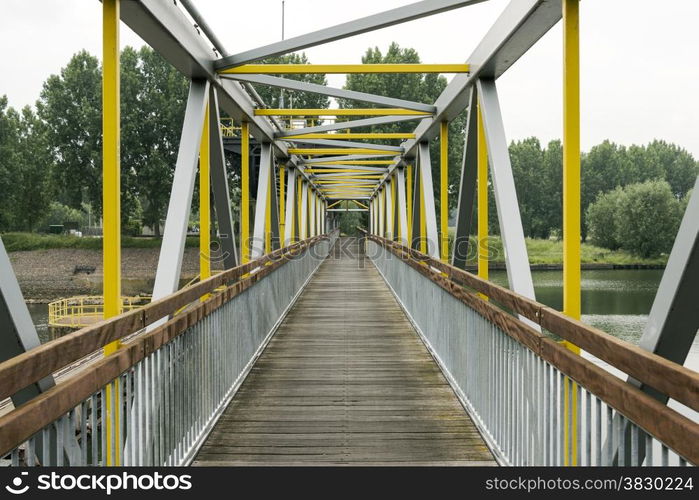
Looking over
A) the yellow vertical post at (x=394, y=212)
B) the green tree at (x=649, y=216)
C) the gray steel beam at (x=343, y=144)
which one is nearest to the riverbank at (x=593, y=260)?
the green tree at (x=649, y=216)

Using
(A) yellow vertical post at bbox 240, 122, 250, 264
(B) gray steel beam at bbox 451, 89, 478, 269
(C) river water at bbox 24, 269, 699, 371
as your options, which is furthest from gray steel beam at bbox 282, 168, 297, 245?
(C) river water at bbox 24, 269, 699, 371

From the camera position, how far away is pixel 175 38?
13.9 ft

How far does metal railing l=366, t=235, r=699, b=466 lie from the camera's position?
157cm

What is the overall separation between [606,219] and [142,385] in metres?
39.9

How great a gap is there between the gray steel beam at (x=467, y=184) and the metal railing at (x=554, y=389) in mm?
1343

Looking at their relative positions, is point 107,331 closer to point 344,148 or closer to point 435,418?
point 435,418

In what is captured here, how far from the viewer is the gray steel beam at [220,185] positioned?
5812mm

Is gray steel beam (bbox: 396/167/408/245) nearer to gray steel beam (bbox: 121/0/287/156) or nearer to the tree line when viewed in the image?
gray steel beam (bbox: 121/0/287/156)

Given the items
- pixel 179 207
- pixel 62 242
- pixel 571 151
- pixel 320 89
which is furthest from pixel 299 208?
pixel 62 242

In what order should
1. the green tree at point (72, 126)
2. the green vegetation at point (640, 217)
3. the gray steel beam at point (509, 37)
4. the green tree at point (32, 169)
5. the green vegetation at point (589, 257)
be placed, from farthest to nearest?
the green vegetation at point (589, 257) < the green tree at point (72, 126) < the green tree at point (32, 169) < the green vegetation at point (640, 217) < the gray steel beam at point (509, 37)

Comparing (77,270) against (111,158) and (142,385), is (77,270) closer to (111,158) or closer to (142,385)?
(111,158)

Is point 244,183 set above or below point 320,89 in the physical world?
below

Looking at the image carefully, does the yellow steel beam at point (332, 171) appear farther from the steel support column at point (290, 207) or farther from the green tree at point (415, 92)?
the green tree at point (415, 92)

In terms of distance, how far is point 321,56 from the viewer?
50656 millimetres
